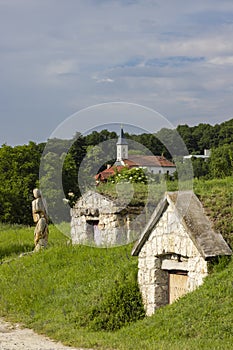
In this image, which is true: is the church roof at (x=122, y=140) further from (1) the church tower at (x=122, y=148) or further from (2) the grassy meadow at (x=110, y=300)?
(2) the grassy meadow at (x=110, y=300)

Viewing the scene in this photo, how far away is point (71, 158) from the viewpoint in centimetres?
1711

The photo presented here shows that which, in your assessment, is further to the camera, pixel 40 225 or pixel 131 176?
pixel 40 225

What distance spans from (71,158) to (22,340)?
7.34 meters

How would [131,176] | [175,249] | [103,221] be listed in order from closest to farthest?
1. [175,249]
2. [103,221]
3. [131,176]

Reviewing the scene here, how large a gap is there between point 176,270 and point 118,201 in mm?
5902

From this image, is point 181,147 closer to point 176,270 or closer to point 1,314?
point 176,270

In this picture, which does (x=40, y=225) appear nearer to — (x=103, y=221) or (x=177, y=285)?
(x=103, y=221)

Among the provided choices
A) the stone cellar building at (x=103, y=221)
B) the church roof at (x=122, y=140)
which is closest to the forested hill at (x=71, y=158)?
the church roof at (x=122, y=140)

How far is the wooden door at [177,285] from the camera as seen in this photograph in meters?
11.3

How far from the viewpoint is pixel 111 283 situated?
40.6 feet

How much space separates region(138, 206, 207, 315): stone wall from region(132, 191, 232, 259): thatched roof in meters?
0.10

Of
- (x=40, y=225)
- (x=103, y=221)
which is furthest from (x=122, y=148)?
(x=40, y=225)

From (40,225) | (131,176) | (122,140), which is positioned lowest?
(40,225)

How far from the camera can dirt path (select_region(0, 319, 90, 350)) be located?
984cm
